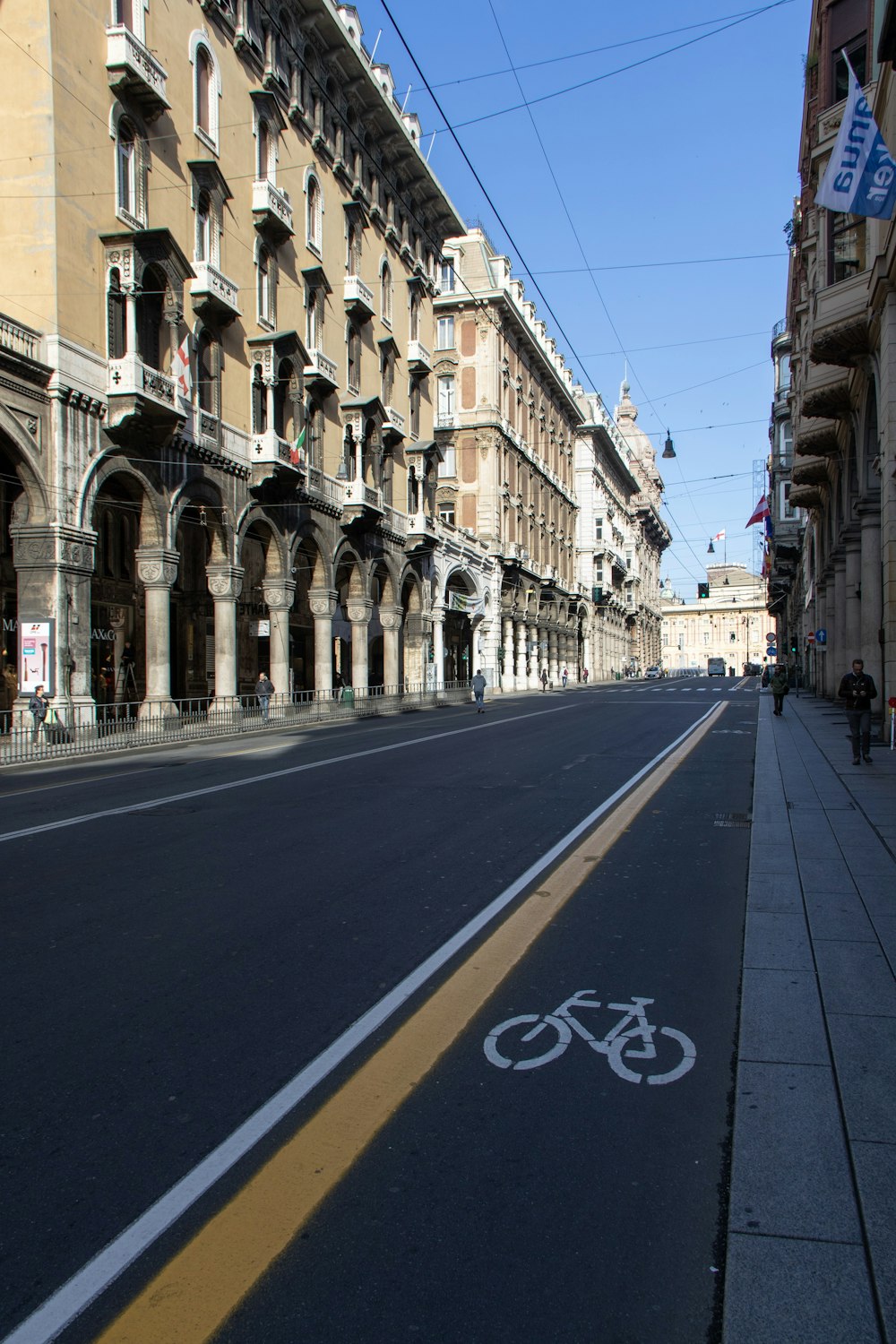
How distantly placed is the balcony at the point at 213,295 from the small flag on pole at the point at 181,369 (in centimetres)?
166

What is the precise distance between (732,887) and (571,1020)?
3.07m

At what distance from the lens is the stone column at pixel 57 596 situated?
20219 millimetres

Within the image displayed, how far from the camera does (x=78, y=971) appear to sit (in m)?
5.23

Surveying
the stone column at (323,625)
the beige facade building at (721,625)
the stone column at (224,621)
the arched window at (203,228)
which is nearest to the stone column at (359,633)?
the stone column at (323,625)

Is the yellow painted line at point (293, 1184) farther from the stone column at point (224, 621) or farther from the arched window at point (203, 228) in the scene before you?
the arched window at point (203, 228)

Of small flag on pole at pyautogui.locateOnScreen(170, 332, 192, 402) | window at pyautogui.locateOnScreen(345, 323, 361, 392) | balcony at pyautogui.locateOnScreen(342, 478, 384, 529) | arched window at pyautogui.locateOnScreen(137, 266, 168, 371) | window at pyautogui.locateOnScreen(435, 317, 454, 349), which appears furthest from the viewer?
window at pyautogui.locateOnScreen(435, 317, 454, 349)

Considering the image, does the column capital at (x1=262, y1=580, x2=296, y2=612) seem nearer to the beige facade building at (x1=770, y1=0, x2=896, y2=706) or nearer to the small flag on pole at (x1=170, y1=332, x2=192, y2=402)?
the small flag on pole at (x1=170, y1=332, x2=192, y2=402)

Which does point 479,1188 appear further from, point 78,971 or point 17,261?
point 17,261

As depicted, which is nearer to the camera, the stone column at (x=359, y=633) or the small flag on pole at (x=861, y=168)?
the small flag on pole at (x=861, y=168)

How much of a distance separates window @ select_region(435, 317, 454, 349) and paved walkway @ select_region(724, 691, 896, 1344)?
5642 centimetres

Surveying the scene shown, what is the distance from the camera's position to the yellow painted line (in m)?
2.57

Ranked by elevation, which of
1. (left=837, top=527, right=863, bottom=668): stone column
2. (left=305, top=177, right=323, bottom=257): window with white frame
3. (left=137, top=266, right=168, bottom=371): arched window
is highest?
(left=305, top=177, right=323, bottom=257): window with white frame

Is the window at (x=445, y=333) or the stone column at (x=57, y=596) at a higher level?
the window at (x=445, y=333)

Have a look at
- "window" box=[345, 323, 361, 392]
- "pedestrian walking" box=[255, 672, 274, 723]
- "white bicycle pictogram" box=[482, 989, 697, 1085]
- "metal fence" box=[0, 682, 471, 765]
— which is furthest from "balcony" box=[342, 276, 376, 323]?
"white bicycle pictogram" box=[482, 989, 697, 1085]
